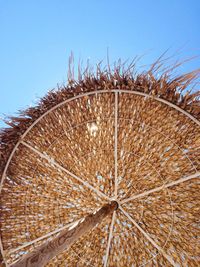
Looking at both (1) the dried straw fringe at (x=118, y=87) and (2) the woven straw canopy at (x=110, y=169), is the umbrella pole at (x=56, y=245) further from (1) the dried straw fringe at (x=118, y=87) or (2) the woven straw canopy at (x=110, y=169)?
(1) the dried straw fringe at (x=118, y=87)

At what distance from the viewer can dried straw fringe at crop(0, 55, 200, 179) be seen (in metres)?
2.10

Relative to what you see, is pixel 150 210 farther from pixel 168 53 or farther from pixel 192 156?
pixel 168 53

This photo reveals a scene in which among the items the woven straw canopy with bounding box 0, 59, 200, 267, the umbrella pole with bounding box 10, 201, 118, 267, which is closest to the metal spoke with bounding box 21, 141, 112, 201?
the woven straw canopy with bounding box 0, 59, 200, 267

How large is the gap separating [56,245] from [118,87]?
1.28m

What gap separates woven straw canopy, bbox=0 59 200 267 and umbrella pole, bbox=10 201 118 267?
1.50ft

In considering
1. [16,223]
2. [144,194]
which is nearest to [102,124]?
[144,194]

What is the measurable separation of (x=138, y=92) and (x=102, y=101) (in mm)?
389

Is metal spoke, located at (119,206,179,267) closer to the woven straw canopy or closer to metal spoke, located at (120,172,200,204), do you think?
the woven straw canopy

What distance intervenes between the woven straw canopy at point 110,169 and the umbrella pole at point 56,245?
0.46 meters

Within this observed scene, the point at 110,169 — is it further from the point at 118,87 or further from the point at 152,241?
the point at 118,87

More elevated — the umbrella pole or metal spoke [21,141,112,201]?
metal spoke [21,141,112,201]

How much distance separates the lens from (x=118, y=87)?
226cm

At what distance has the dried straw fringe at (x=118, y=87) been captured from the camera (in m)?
2.10

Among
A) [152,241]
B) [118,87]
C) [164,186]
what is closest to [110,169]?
[164,186]
